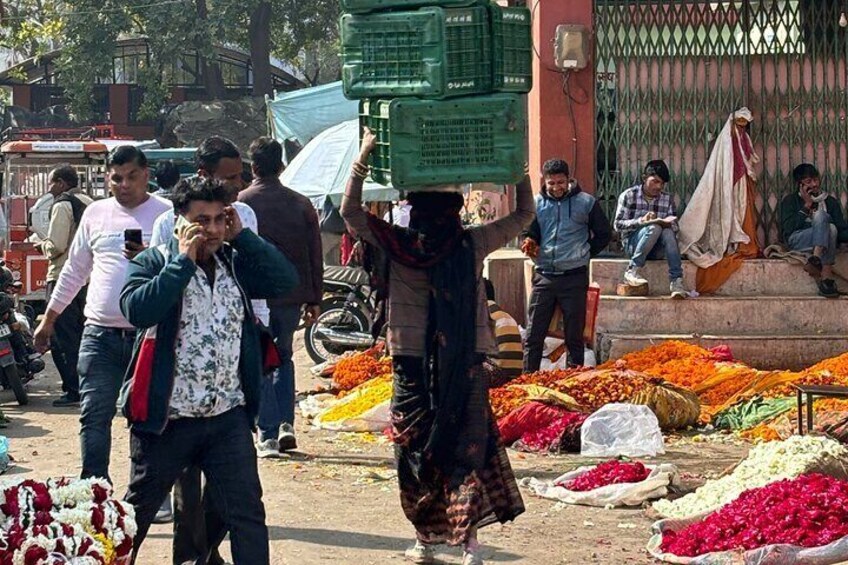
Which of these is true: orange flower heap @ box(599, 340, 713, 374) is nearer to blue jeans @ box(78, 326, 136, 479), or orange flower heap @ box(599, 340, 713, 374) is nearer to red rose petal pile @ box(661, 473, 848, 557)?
red rose petal pile @ box(661, 473, 848, 557)

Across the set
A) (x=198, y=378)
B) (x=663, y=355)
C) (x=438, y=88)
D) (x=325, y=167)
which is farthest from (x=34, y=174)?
(x=198, y=378)

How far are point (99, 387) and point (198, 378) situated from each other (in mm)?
1507

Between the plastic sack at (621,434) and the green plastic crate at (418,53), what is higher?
the green plastic crate at (418,53)

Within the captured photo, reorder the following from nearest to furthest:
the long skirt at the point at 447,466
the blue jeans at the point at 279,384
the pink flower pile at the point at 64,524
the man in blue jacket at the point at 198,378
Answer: the pink flower pile at the point at 64,524, the man in blue jacket at the point at 198,378, the long skirt at the point at 447,466, the blue jeans at the point at 279,384

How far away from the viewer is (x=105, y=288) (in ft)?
23.8

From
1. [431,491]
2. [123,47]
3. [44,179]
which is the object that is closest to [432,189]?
[431,491]

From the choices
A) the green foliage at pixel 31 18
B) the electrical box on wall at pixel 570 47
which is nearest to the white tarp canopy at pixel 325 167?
the electrical box on wall at pixel 570 47

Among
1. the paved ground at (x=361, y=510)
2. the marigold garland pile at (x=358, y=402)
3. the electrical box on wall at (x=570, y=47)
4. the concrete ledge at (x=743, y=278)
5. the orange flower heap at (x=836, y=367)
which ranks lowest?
the paved ground at (x=361, y=510)

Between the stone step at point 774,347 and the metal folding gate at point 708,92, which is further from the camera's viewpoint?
the metal folding gate at point 708,92

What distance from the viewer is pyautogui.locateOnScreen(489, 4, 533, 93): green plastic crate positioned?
7875 millimetres

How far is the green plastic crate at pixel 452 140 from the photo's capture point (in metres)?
7.55

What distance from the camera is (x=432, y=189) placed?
741 cm

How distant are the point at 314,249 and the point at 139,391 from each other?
4405 millimetres

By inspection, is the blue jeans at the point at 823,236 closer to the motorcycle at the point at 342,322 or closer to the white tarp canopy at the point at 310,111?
the motorcycle at the point at 342,322
